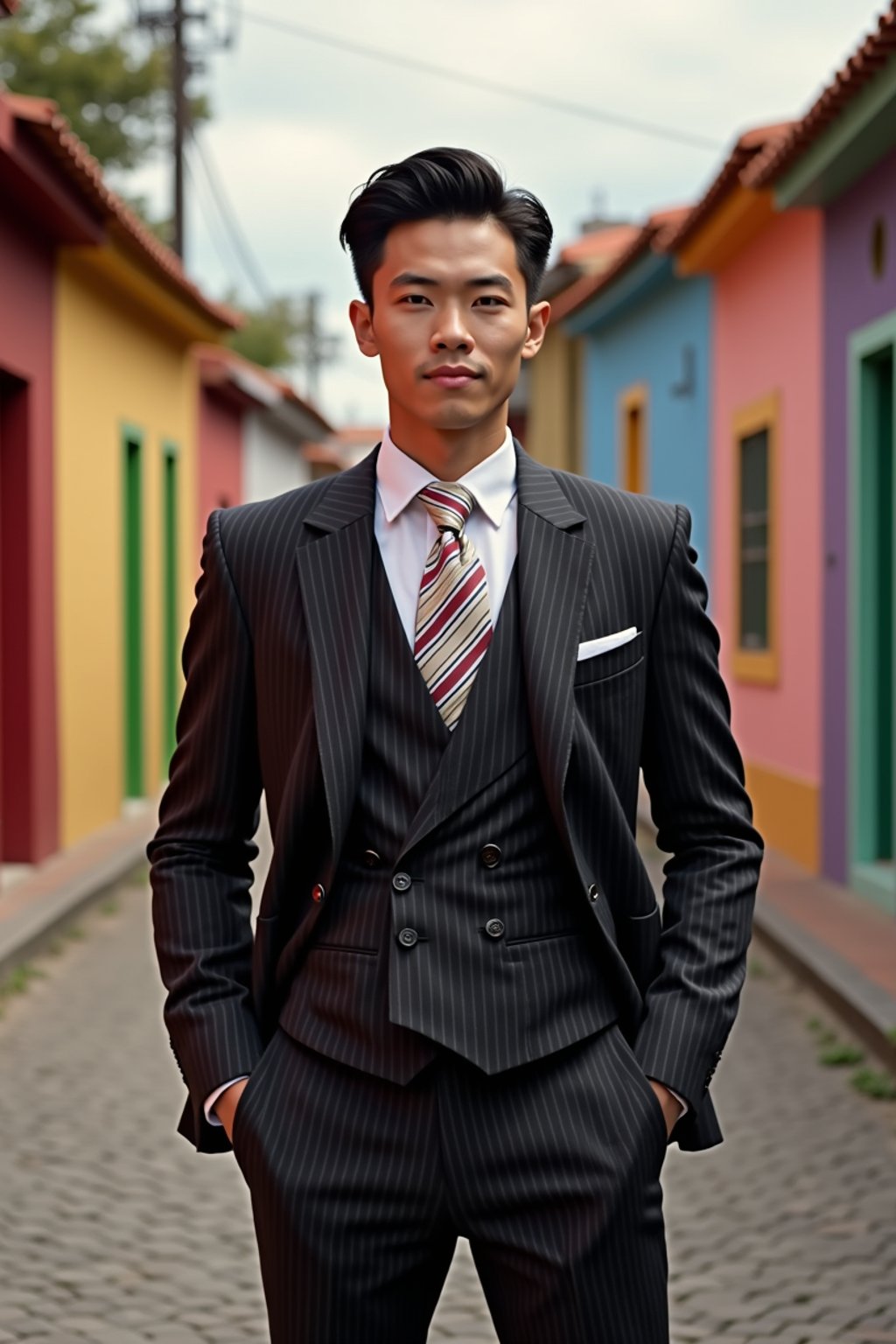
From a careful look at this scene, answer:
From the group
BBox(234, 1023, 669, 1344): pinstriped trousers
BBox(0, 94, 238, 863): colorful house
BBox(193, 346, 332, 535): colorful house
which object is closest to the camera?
BBox(234, 1023, 669, 1344): pinstriped trousers

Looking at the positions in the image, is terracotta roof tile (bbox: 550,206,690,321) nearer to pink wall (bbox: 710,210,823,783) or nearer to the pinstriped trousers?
pink wall (bbox: 710,210,823,783)

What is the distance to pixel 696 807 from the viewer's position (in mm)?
2451

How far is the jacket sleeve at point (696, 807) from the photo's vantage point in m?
2.41

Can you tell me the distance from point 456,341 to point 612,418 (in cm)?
1780

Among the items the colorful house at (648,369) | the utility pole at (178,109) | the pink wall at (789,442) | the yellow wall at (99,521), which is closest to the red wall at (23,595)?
the yellow wall at (99,521)

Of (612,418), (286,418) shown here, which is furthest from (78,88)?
(612,418)

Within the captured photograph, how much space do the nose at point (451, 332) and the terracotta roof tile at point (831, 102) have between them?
19.5 ft

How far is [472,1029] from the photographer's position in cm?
224

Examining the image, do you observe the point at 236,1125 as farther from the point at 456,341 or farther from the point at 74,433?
the point at 74,433

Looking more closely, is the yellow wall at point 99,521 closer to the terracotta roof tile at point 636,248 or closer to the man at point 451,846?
the terracotta roof tile at point 636,248

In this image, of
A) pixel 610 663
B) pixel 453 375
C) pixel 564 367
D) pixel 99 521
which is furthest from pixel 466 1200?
pixel 564 367

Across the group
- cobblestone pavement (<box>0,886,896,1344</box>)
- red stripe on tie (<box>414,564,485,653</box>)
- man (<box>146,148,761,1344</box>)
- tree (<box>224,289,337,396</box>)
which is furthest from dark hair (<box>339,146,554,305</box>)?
tree (<box>224,289,337,396</box>)

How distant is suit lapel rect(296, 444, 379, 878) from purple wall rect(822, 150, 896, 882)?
7853mm

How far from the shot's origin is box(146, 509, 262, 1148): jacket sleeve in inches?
96.0
